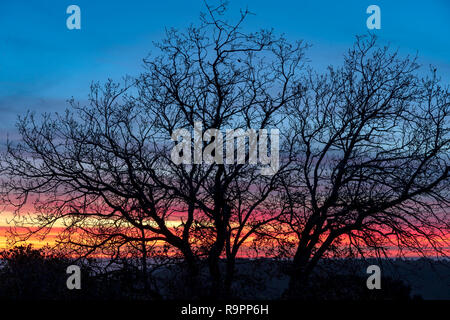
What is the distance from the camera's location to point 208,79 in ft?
47.2

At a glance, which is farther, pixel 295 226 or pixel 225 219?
pixel 295 226

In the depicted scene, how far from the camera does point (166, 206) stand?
14.7 metres

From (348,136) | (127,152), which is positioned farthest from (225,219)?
(348,136)
